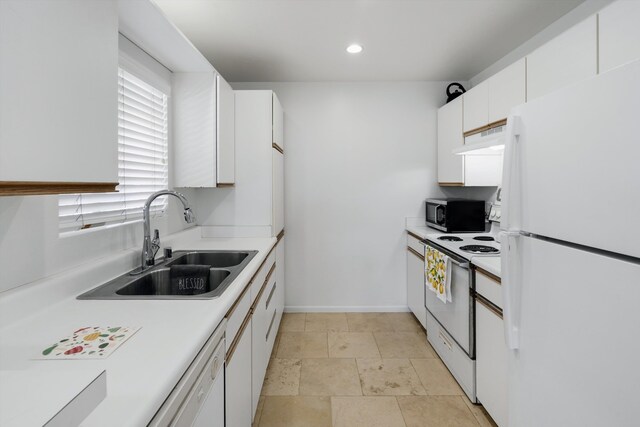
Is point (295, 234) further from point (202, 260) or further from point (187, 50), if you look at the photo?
point (187, 50)

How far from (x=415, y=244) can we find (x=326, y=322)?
119 centimetres

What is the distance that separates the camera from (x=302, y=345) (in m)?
2.85

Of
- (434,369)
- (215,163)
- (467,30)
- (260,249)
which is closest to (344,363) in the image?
(434,369)

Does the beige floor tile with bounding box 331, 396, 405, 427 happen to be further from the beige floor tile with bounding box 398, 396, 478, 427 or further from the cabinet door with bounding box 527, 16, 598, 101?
the cabinet door with bounding box 527, 16, 598, 101

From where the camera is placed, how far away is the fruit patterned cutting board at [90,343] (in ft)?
2.81

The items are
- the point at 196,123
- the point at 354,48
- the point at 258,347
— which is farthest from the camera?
the point at 354,48

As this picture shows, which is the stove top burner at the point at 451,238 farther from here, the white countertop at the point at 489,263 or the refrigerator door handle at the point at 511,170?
the refrigerator door handle at the point at 511,170

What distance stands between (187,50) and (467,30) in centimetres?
198

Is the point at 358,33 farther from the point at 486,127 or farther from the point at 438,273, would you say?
the point at 438,273

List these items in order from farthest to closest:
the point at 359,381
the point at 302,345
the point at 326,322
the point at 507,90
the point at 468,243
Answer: the point at 326,322 → the point at 302,345 → the point at 468,243 → the point at 359,381 → the point at 507,90

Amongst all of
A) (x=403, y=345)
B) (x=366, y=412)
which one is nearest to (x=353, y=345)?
(x=403, y=345)

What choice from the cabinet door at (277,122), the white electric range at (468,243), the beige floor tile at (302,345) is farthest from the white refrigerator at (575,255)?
the cabinet door at (277,122)

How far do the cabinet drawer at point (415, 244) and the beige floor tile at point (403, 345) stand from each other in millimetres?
772

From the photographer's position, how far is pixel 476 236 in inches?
113
